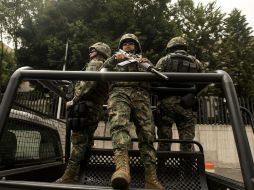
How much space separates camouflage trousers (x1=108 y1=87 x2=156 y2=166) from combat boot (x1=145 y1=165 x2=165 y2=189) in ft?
0.18

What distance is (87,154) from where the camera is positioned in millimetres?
2725

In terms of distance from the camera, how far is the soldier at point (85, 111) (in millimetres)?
2760

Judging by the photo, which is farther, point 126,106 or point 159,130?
point 159,130

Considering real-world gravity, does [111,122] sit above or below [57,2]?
below

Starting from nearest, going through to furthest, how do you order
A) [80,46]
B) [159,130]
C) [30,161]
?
[30,161] < [159,130] < [80,46]

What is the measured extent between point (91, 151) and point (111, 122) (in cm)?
56

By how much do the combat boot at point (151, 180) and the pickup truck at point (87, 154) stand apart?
A: 184mm

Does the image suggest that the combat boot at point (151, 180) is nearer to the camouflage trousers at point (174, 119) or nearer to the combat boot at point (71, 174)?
the combat boot at point (71, 174)

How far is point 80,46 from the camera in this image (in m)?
18.4

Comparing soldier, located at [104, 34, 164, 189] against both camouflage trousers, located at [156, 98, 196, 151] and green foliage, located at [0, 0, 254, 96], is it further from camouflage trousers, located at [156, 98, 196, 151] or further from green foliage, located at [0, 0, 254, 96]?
green foliage, located at [0, 0, 254, 96]

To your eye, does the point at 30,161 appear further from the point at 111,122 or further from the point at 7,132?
the point at 111,122

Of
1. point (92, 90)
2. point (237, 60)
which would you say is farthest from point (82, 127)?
point (237, 60)

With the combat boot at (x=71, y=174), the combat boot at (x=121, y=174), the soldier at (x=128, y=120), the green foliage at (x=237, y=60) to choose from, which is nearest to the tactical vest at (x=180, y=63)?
the soldier at (x=128, y=120)

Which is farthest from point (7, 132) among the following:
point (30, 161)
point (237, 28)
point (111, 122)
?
point (237, 28)
